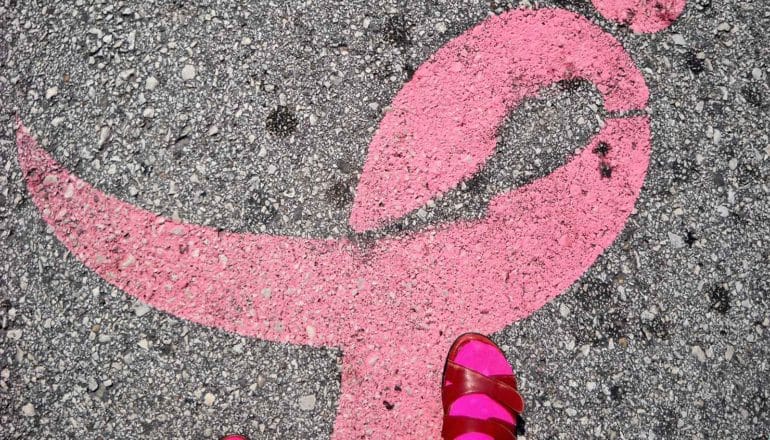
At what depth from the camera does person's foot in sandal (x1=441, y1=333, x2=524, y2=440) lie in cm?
197

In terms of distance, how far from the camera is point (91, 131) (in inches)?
80.7

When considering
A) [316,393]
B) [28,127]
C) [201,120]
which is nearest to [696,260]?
[316,393]

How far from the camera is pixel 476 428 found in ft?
6.61

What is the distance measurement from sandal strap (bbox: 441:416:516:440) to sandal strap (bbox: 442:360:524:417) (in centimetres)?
A: 6

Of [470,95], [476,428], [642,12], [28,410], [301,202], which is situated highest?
[642,12]

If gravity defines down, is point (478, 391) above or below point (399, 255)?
below

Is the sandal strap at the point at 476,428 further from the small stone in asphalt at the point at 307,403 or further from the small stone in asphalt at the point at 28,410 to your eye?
the small stone in asphalt at the point at 28,410

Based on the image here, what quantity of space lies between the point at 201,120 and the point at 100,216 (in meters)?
0.56

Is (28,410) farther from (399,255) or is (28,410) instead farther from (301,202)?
(399,255)

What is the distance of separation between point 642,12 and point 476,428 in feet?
6.27

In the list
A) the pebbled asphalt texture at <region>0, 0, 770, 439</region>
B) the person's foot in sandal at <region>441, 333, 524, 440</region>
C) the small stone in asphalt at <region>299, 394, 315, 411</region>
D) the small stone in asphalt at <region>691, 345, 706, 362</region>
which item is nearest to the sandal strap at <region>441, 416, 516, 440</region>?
the person's foot in sandal at <region>441, 333, 524, 440</region>

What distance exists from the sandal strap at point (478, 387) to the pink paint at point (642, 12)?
1604 millimetres

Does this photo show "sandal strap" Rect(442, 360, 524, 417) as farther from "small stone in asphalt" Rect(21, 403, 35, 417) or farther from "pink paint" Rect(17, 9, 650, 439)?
"small stone in asphalt" Rect(21, 403, 35, 417)

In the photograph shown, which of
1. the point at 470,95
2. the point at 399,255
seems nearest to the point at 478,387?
the point at 399,255
